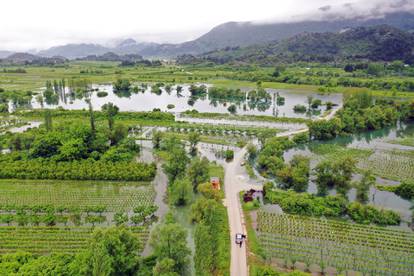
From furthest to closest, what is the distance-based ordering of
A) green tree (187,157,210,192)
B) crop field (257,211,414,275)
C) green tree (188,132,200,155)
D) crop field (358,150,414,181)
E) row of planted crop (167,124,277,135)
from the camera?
row of planted crop (167,124,277,135) < green tree (188,132,200,155) < crop field (358,150,414,181) < green tree (187,157,210,192) < crop field (257,211,414,275)

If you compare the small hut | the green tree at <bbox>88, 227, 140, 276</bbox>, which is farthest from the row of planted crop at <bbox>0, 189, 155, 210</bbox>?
the green tree at <bbox>88, 227, 140, 276</bbox>

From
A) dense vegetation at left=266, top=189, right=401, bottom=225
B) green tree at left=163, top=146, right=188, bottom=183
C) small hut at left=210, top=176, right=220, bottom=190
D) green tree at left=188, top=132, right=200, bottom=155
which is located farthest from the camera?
green tree at left=188, top=132, right=200, bottom=155

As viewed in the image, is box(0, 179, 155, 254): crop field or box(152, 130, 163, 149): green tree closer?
box(0, 179, 155, 254): crop field

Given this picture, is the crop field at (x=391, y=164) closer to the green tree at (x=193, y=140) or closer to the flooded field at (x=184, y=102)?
the green tree at (x=193, y=140)

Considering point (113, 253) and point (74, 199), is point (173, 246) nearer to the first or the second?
point (113, 253)

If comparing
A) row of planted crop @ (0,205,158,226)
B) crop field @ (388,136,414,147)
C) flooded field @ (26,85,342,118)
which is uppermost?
flooded field @ (26,85,342,118)

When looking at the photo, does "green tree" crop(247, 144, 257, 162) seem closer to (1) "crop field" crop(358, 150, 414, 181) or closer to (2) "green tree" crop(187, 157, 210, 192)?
(2) "green tree" crop(187, 157, 210, 192)

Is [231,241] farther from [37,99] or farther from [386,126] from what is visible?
[37,99]

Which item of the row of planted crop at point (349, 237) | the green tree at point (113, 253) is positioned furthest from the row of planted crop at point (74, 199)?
the row of planted crop at point (349, 237)
